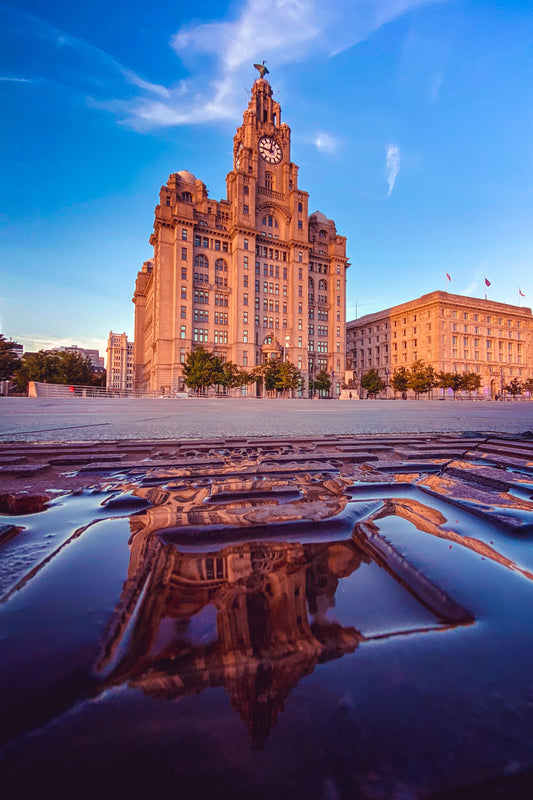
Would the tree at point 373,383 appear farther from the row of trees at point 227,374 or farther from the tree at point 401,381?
the row of trees at point 227,374

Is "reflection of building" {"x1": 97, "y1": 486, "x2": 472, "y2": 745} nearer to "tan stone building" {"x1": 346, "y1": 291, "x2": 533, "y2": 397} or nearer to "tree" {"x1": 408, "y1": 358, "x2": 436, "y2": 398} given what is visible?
"tree" {"x1": 408, "y1": 358, "x2": 436, "y2": 398}

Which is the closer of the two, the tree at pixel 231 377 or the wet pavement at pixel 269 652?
the wet pavement at pixel 269 652

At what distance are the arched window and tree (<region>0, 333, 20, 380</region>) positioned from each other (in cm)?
2380

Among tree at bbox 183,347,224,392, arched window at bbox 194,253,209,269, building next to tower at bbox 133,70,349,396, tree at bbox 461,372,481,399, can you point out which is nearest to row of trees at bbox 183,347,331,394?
tree at bbox 183,347,224,392

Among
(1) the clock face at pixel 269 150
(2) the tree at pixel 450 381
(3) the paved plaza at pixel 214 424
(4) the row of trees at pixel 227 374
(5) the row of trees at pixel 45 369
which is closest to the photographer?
(3) the paved plaza at pixel 214 424

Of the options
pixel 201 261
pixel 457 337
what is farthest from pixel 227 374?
pixel 457 337

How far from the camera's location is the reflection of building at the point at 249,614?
403mm

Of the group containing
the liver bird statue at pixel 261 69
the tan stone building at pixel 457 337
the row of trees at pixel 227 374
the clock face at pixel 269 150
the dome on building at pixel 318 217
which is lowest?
the row of trees at pixel 227 374

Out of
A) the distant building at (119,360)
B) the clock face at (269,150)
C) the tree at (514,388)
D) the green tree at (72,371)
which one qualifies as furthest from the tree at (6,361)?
the distant building at (119,360)

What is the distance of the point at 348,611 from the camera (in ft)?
1.76

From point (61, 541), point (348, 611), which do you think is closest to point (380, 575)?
point (348, 611)

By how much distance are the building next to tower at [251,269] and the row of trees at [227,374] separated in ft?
13.4

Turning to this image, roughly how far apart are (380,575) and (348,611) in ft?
0.48

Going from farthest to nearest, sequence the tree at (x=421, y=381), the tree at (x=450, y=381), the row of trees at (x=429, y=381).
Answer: the tree at (x=450, y=381)
the row of trees at (x=429, y=381)
the tree at (x=421, y=381)
